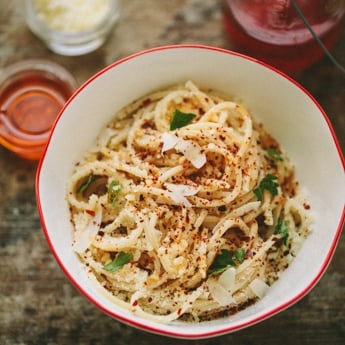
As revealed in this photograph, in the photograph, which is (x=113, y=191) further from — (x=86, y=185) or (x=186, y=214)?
(x=186, y=214)

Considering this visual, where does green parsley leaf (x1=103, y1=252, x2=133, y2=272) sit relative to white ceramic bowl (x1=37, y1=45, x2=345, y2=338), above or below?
below

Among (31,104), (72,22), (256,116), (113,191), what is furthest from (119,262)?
(72,22)

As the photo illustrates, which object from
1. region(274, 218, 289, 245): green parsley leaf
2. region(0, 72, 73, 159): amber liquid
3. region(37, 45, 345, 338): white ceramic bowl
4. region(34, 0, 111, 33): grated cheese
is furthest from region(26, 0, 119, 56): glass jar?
region(274, 218, 289, 245): green parsley leaf

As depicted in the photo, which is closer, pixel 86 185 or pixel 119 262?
pixel 119 262

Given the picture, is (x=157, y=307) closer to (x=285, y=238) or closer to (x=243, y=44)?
(x=285, y=238)

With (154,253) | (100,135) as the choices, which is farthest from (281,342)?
(100,135)

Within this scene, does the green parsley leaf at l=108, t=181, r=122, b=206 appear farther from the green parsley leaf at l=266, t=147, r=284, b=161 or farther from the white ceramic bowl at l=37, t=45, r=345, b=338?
the green parsley leaf at l=266, t=147, r=284, b=161
